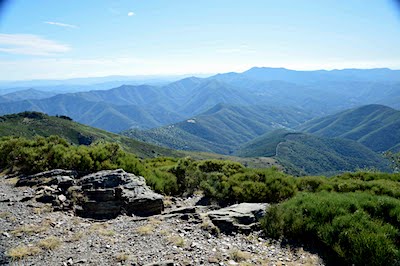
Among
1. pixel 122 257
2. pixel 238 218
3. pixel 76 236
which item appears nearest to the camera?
pixel 122 257

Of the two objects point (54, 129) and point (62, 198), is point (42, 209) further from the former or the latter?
point (54, 129)

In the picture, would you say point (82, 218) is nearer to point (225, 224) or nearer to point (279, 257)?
point (225, 224)

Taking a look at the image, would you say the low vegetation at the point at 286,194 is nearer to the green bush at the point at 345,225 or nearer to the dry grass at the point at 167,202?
the green bush at the point at 345,225

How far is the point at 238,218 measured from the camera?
10.7 meters

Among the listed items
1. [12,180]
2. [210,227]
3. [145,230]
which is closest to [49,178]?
[12,180]

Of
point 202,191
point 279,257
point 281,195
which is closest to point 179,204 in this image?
point 202,191

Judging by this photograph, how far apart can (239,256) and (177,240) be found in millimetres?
2116

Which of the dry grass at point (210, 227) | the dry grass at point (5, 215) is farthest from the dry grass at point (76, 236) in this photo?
the dry grass at point (210, 227)

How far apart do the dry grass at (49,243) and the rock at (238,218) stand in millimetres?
5388

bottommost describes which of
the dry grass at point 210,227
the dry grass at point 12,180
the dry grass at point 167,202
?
the dry grass at point 167,202

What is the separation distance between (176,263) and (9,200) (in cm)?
863

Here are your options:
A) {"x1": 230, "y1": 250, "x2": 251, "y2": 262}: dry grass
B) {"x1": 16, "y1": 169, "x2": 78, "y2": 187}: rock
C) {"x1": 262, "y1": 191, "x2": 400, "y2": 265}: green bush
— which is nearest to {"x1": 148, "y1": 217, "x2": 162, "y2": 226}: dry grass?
{"x1": 230, "y1": 250, "x2": 251, "y2": 262}: dry grass

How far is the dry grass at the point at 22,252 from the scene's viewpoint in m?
7.90

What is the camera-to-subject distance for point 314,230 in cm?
946
